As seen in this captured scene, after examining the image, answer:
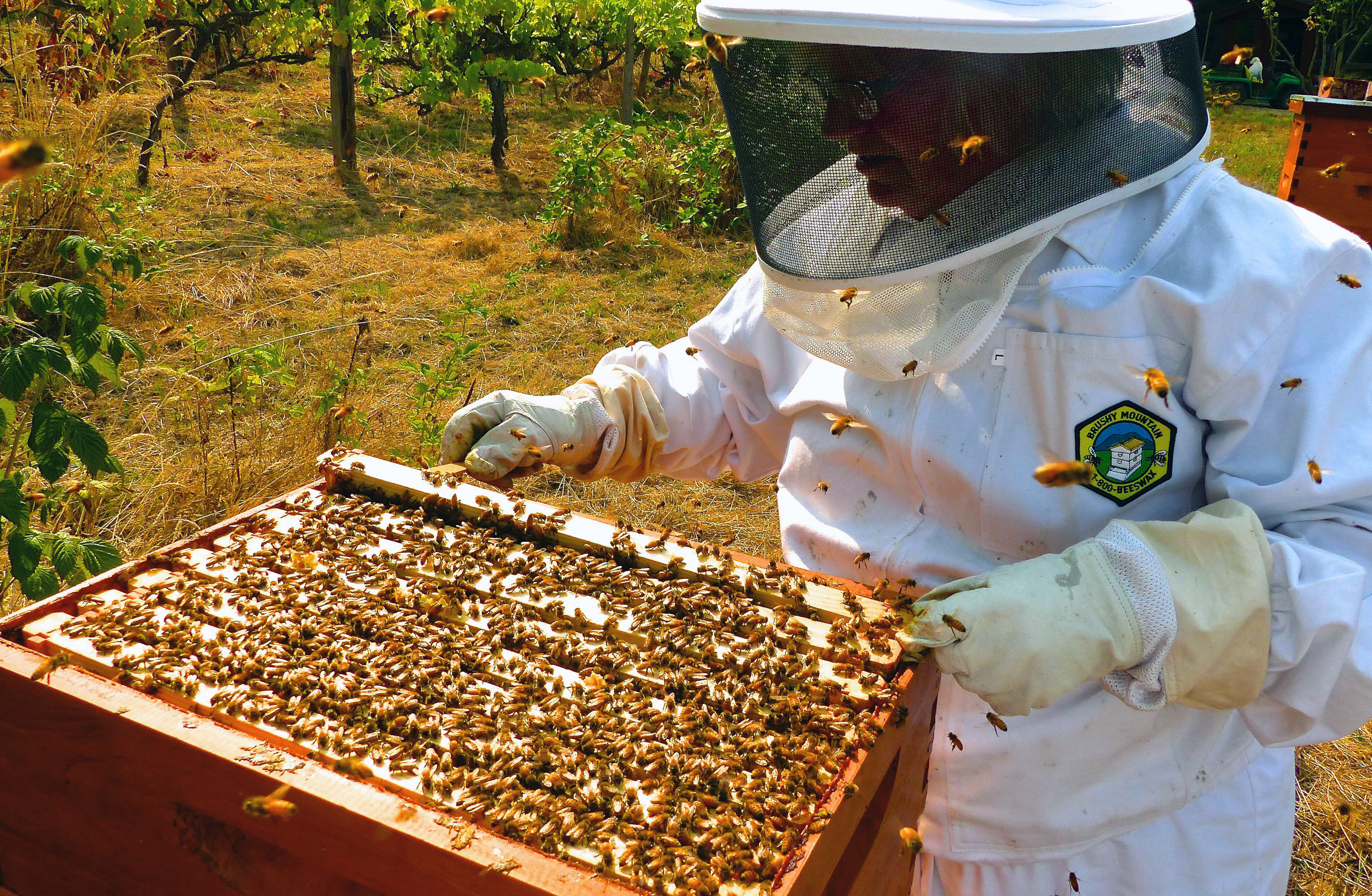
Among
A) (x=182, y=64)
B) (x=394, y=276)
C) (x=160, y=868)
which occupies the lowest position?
(x=394, y=276)

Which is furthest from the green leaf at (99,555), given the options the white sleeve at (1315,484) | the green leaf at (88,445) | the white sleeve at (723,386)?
the white sleeve at (1315,484)

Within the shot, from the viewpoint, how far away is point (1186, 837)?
1988 millimetres

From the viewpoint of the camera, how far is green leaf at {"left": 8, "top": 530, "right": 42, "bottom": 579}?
2.49m

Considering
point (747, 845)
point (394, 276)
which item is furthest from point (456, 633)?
point (394, 276)

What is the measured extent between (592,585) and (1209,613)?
3.63 feet

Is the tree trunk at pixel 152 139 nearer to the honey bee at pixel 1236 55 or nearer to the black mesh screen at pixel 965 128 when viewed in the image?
the honey bee at pixel 1236 55

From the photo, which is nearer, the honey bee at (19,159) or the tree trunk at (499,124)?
the honey bee at (19,159)

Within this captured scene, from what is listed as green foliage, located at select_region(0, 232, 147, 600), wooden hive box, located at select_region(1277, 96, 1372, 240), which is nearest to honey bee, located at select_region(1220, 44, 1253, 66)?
wooden hive box, located at select_region(1277, 96, 1372, 240)

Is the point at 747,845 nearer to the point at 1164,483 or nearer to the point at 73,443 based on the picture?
the point at 1164,483

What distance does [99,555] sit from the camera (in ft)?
8.30

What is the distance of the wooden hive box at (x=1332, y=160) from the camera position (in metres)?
6.03

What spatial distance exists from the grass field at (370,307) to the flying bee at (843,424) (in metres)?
2.29

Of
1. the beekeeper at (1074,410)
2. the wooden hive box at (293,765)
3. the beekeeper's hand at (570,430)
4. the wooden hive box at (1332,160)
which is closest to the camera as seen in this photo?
the wooden hive box at (293,765)

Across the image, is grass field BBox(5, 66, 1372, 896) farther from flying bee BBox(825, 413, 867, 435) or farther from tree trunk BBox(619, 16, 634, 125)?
flying bee BBox(825, 413, 867, 435)
